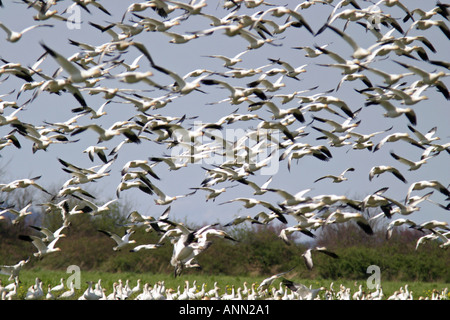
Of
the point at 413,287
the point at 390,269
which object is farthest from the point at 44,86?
the point at 390,269

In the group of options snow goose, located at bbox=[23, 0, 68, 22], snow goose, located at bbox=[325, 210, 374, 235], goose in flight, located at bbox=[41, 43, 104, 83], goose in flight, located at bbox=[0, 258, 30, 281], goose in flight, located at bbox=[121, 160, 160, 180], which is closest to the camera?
goose in flight, located at bbox=[41, 43, 104, 83]

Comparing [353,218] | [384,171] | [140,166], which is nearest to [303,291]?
[353,218]

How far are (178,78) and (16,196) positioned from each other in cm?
3162

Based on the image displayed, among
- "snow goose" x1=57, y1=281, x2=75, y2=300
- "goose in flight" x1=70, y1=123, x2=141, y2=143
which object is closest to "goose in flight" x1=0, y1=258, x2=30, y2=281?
"snow goose" x1=57, y1=281, x2=75, y2=300

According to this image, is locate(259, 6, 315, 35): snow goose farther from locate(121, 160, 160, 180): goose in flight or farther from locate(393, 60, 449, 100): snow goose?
locate(121, 160, 160, 180): goose in flight

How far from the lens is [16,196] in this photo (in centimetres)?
4281

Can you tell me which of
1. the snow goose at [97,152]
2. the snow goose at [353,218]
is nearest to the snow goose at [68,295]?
the snow goose at [97,152]

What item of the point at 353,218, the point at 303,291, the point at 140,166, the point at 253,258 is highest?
the point at 140,166

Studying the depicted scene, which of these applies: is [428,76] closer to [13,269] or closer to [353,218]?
[353,218]

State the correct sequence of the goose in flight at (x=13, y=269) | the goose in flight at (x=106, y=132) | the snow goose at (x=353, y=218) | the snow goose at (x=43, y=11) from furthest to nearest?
the goose in flight at (x=13, y=269)
the snow goose at (x=43, y=11)
the goose in flight at (x=106, y=132)
the snow goose at (x=353, y=218)

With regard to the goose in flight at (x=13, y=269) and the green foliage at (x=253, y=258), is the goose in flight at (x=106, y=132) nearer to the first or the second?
the goose in flight at (x=13, y=269)

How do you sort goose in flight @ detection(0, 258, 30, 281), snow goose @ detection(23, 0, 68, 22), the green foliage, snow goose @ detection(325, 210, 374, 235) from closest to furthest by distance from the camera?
snow goose @ detection(325, 210, 374, 235)
snow goose @ detection(23, 0, 68, 22)
goose in flight @ detection(0, 258, 30, 281)
the green foliage

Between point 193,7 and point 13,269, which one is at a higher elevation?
point 193,7
